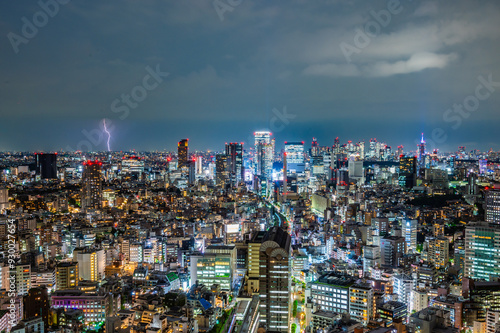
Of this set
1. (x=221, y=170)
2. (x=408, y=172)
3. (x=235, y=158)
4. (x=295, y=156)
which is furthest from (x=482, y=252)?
(x=295, y=156)

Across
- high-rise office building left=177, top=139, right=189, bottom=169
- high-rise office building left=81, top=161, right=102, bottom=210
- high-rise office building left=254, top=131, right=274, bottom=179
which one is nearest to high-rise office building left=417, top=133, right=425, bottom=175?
high-rise office building left=254, top=131, right=274, bottom=179

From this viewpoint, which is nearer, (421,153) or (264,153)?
(421,153)

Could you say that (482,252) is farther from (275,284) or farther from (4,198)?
(4,198)

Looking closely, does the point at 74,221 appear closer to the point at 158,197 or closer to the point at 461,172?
the point at 158,197

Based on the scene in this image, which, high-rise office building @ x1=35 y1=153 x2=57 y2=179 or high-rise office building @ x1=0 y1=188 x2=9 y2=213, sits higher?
high-rise office building @ x1=35 y1=153 x2=57 y2=179

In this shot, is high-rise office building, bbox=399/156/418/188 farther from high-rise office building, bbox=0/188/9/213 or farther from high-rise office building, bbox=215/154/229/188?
high-rise office building, bbox=0/188/9/213

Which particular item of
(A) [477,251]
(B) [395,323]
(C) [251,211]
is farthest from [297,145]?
(B) [395,323]
